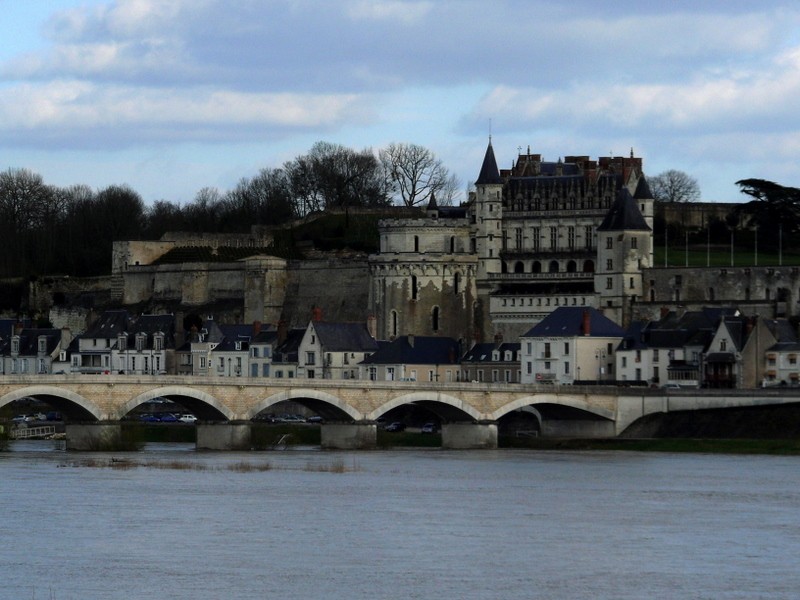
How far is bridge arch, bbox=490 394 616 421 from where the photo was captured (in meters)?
73.0

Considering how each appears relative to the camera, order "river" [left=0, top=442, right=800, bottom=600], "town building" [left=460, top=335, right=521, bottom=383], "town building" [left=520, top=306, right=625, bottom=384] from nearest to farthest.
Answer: "river" [left=0, top=442, right=800, bottom=600] → "town building" [left=520, top=306, right=625, bottom=384] → "town building" [left=460, top=335, right=521, bottom=383]

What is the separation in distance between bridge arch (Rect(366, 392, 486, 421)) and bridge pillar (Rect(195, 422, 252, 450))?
414cm

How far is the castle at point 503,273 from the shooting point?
8950 cm

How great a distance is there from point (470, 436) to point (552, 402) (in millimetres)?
2995

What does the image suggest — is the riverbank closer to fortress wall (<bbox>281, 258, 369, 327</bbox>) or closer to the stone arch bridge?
the stone arch bridge

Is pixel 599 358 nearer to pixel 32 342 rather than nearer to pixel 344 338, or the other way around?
pixel 344 338

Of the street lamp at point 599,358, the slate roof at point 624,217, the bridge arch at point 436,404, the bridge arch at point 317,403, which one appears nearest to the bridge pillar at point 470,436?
the bridge arch at point 436,404

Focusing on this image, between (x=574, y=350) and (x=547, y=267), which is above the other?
(x=547, y=267)

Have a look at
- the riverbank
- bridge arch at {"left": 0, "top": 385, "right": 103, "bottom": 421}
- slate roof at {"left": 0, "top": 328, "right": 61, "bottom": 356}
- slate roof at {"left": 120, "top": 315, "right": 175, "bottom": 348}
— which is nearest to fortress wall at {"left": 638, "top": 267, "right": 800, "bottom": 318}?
the riverbank

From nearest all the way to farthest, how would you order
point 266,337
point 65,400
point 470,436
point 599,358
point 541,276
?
point 65,400
point 470,436
point 599,358
point 266,337
point 541,276

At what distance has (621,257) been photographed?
89.7m

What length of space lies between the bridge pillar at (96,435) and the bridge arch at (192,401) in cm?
56

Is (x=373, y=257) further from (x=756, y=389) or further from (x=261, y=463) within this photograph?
(x=261, y=463)

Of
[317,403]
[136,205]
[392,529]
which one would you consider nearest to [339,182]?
[136,205]
